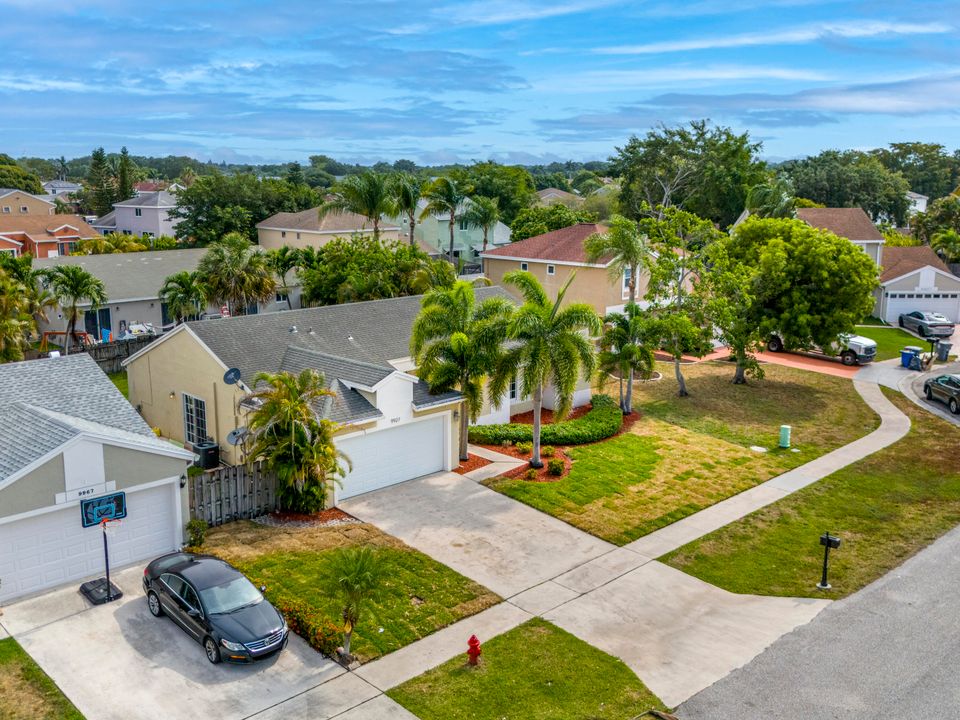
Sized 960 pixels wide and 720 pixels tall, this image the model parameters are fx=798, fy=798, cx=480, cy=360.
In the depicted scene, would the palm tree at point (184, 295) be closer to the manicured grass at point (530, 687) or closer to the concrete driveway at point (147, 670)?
the concrete driveway at point (147, 670)

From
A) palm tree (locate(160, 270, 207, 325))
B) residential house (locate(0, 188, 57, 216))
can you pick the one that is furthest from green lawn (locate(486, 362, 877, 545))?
residential house (locate(0, 188, 57, 216))

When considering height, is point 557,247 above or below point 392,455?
above

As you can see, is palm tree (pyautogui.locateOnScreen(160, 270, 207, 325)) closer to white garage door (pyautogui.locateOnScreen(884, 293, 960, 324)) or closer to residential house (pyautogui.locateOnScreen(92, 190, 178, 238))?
white garage door (pyautogui.locateOnScreen(884, 293, 960, 324))

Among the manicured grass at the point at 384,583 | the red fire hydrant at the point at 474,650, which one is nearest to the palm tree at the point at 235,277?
the manicured grass at the point at 384,583

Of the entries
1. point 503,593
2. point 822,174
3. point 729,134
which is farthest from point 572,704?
point 822,174

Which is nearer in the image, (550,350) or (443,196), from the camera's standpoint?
(550,350)

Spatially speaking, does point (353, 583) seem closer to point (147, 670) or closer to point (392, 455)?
point (147, 670)

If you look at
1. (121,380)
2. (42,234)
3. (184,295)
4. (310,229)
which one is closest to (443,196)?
(310,229)

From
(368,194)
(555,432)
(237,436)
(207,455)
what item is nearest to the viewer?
(237,436)
